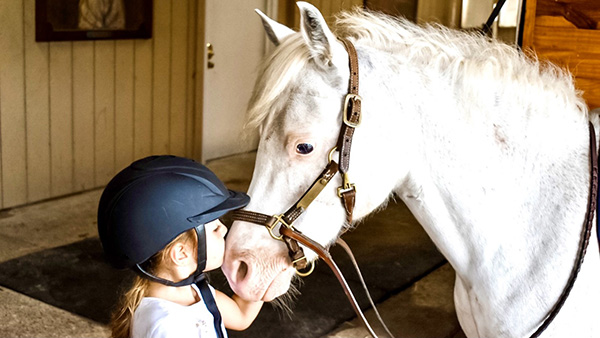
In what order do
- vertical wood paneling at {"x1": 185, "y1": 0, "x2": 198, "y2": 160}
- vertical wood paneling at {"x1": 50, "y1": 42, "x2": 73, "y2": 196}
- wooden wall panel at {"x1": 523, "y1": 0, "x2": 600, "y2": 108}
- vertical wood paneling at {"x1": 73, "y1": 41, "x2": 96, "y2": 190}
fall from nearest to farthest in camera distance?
wooden wall panel at {"x1": 523, "y1": 0, "x2": 600, "y2": 108}, vertical wood paneling at {"x1": 50, "y1": 42, "x2": 73, "y2": 196}, vertical wood paneling at {"x1": 73, "y1": 41, "x2": 96, "y2": 190}, vertical wood paneling at {"x1": 185, "y1": 0, "x2": 198, "y2": 160}

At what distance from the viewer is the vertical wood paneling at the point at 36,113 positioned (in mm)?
4875

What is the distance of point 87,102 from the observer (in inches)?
212

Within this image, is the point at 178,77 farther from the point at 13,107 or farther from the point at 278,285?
the point at 278,285

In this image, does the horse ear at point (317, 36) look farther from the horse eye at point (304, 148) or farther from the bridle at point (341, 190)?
the horse eye at point (304, 148)

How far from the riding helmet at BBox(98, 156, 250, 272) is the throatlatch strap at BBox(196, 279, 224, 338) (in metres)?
0.09

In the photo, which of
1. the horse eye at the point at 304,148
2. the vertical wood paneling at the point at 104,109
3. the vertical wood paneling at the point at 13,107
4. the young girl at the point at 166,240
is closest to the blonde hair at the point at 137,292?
the young girl at the point at 166,240

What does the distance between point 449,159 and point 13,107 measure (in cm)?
384

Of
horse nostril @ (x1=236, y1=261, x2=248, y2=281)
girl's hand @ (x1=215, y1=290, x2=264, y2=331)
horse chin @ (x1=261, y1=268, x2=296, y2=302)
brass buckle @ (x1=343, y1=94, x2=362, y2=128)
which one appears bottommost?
girl's hand @ (x1=215, y1=290, x2=264, y2=331)

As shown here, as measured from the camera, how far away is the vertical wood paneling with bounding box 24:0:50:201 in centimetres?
488

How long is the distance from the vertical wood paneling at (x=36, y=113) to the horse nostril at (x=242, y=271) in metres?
3.60

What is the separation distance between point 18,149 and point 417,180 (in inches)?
151

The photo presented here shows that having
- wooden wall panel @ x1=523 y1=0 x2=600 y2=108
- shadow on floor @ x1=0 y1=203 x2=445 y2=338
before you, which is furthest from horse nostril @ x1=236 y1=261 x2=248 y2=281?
shadow on floor @ x1=0 y1=203 x2=445 y2=338

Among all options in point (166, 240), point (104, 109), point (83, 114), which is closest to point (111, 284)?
point (83, 114)

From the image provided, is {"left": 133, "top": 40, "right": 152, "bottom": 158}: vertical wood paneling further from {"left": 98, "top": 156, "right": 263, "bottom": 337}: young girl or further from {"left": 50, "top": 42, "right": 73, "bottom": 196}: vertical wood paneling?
{"left": 98, "top": 156, "right": 263, "bottom": 337}: young girl
